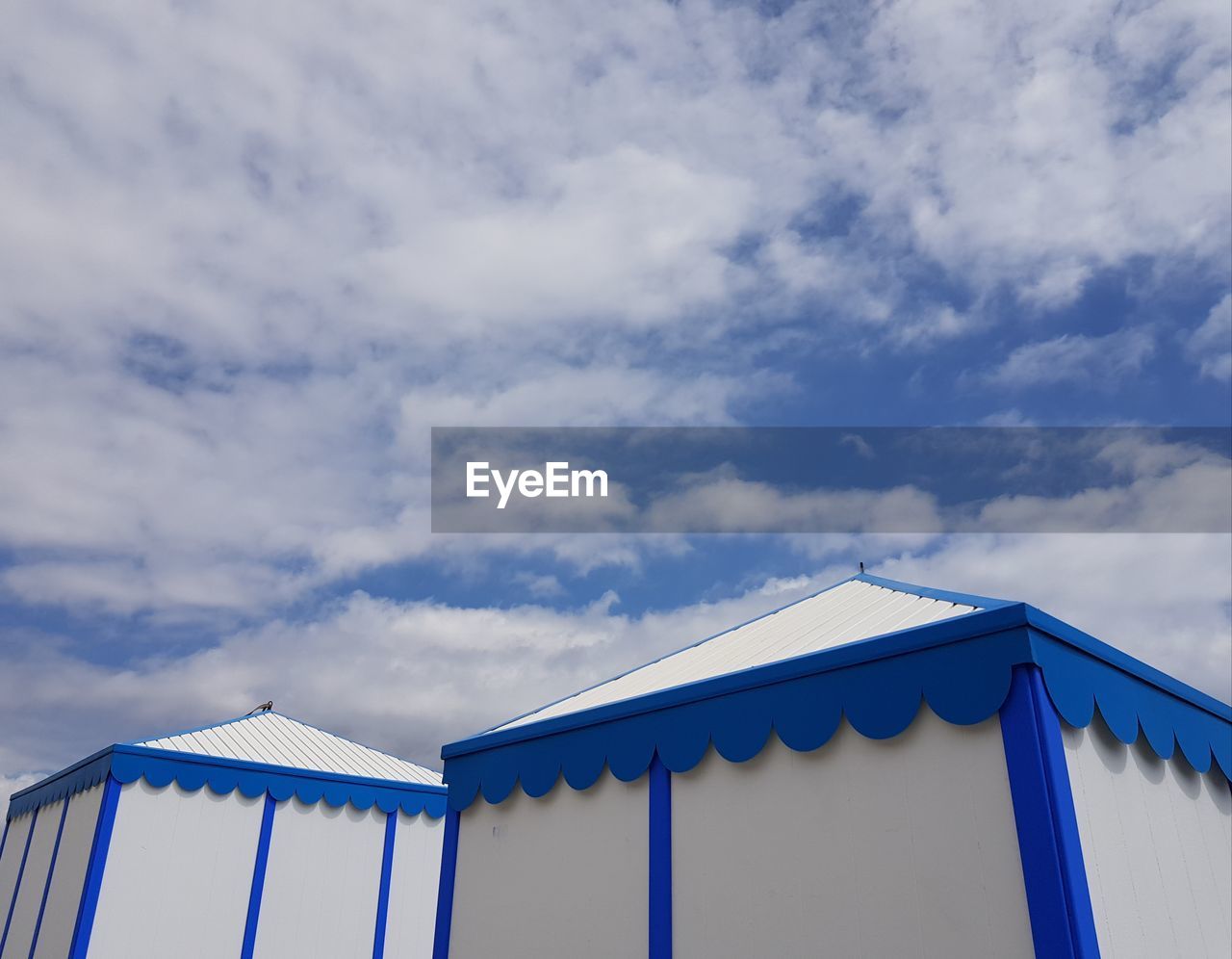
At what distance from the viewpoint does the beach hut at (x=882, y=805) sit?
12.6 ft

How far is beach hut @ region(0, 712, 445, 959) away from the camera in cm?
972

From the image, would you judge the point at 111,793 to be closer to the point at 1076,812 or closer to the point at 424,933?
the point at 424,933

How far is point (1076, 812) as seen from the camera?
3857 millimetres

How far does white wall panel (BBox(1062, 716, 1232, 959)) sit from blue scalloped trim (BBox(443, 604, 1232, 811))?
0.48ft

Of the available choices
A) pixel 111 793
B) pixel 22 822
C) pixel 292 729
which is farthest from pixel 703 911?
pixel 22 822

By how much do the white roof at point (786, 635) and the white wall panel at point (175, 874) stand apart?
5548 mm

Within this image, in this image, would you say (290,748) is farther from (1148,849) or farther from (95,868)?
(1148,849)

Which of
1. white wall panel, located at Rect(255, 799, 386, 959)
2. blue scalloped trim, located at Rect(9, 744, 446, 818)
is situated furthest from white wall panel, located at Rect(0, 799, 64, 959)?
white wall panel, located at Rect(255, 799, 386, 959)

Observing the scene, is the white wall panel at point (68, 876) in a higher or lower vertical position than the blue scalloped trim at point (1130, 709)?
lower

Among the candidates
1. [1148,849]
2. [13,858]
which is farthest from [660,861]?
[13,858]

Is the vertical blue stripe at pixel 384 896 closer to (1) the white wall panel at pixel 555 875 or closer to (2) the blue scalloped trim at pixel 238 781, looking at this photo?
(2) the blue scalloped trim at pixel 238 781

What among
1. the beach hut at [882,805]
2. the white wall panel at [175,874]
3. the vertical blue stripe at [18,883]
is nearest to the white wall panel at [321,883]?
the white wall panel at [175,874]

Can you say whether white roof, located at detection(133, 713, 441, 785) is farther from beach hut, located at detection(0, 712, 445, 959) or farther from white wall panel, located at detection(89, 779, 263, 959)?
white wall panel, located at detection(89, 779, 263, 959)

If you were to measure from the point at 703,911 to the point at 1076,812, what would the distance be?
2.06 m
